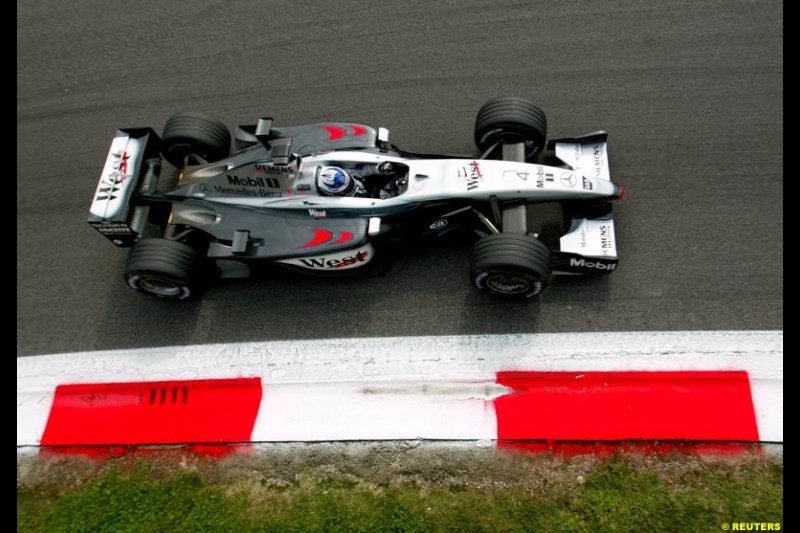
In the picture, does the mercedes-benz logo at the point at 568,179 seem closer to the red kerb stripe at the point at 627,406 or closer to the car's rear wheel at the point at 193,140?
the red kerb stripe at the point at 627,406

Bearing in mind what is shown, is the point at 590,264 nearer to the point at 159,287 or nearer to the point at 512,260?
the point at 512,260

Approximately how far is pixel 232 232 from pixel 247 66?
119 inches

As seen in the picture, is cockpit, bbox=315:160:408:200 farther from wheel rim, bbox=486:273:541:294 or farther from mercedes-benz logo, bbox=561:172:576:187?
mercedes-benz logo, bbox=561:172:576:187

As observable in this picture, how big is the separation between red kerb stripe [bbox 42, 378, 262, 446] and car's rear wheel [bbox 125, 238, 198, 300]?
1.10m

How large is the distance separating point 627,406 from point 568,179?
86.6 inches

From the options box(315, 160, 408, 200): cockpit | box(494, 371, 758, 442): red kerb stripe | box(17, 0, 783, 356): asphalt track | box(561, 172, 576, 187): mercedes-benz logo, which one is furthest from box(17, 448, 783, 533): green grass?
box(315, 160, 408, 200): cockpit

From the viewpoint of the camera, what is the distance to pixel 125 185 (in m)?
5.22

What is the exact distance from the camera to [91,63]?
7.31 metres

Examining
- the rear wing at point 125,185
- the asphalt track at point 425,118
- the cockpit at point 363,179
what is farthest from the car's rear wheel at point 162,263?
the cockpit at point 363,179

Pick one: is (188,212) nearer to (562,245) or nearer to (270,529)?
(270,529)

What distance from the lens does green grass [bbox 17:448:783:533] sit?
4273 millimetres

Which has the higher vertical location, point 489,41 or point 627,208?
point 489,41

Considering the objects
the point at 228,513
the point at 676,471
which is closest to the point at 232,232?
the point at 228,513
